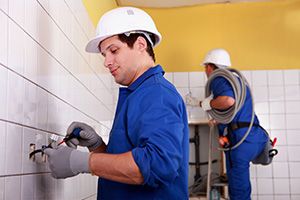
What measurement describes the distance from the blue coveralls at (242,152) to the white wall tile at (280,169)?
97 centimetres

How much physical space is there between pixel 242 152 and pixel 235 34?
1713mm

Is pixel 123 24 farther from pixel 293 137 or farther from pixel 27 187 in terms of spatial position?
pixel 293 137

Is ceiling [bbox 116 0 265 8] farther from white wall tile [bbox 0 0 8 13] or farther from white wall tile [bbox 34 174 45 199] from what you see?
white wall tile [bbox 0 0 8 13]

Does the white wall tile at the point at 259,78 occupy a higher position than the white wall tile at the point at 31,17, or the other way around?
the white wall tile at the point at 259,78

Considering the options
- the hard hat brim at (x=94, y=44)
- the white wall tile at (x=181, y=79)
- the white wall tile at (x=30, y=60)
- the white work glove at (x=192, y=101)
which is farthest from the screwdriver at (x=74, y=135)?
the white wall tile at (x=181, y=79)

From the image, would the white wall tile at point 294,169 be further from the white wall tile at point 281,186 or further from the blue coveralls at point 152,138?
the blue coveralls at point 152,138

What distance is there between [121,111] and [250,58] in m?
3.71

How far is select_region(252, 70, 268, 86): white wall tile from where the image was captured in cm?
505

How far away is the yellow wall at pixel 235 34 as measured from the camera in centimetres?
509

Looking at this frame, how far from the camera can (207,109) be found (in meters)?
4.32

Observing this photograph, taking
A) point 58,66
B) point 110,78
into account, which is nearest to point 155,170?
point 58,66

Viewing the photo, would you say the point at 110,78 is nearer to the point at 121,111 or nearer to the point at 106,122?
the point at 106,122

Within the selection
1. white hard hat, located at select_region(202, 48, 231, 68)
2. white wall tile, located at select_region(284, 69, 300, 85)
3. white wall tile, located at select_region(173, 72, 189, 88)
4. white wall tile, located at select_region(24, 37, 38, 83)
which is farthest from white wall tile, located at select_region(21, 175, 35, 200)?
white wall tile, located at select_region(284, 69, 300, 85)

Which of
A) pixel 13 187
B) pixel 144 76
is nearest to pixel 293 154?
pixel 144 76
